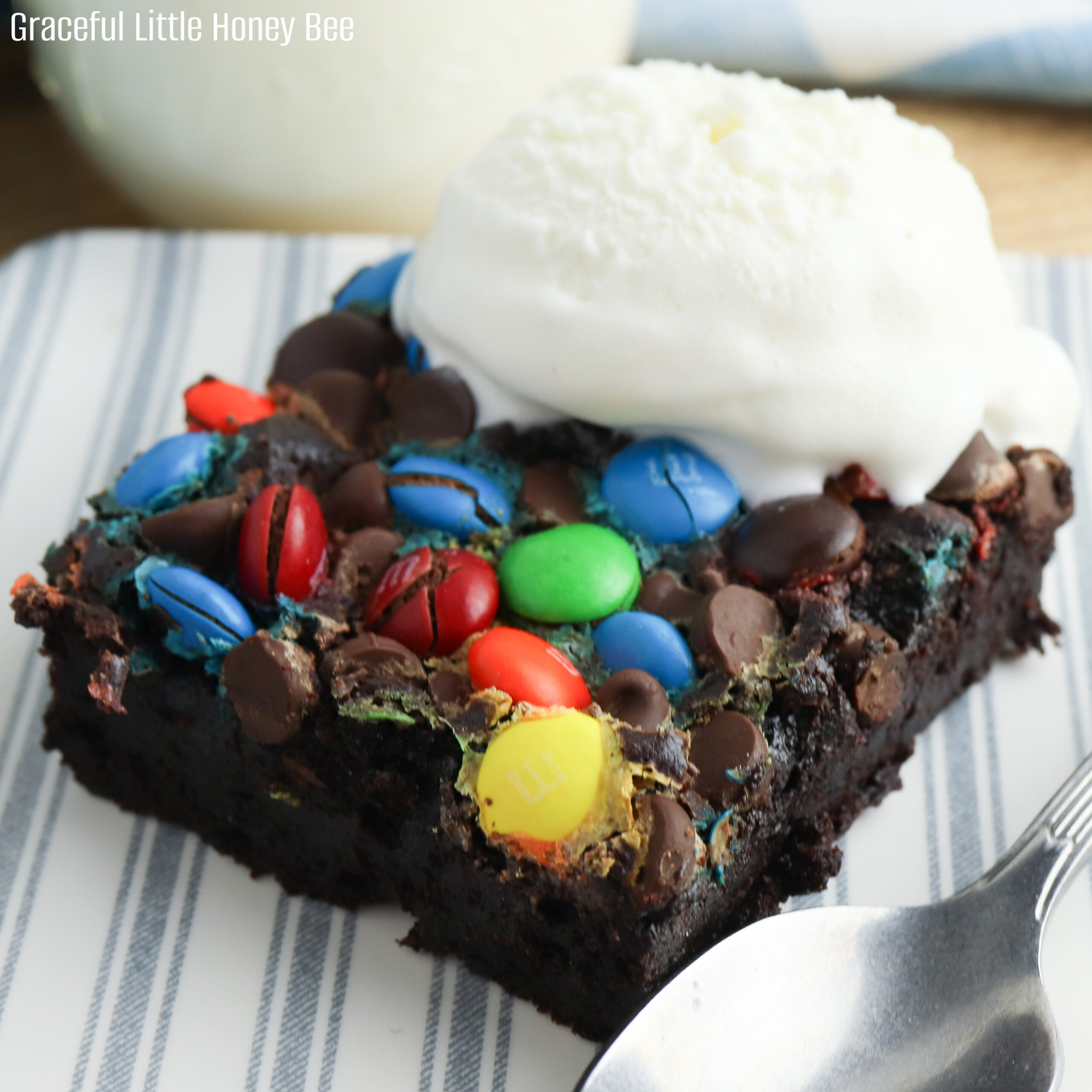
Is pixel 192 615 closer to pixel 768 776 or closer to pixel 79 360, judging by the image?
pixel 768 776

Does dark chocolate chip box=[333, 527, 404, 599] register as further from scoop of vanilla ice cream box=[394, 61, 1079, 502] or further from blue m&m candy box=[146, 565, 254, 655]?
scoop of vanilla ice cream box=[394, 61, 1079, 502]

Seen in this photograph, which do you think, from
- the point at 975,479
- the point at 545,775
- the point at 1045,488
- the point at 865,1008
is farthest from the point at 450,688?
the point at 1045,488

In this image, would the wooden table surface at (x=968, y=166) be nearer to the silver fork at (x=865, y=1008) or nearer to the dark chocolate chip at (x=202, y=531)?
the dark chocolate chip at (x=202, y=531)

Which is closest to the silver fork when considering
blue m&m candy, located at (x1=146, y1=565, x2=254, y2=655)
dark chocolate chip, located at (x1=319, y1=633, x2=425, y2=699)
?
dark chocolate chip, located at (x1=319, y1=633, x2=425, y2=699)

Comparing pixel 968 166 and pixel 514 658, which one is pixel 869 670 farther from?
pixel 968 166

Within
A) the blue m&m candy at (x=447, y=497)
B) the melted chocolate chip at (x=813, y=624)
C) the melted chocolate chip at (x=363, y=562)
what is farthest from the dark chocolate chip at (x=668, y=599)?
the melted chocolate chip at (x=363, y=562)

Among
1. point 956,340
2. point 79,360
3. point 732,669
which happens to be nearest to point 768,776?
point 732,669
